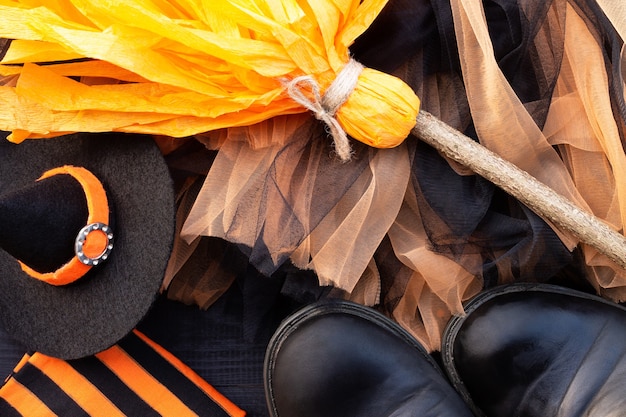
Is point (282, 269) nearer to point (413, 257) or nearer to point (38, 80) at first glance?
point (413, 257)

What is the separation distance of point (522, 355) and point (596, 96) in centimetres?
28

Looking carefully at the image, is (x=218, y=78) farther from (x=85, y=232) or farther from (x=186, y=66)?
(x=85, y=232)

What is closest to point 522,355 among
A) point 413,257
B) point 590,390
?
point 590,390

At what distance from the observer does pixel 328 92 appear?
0.48 m

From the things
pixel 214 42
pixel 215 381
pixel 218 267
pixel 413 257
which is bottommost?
pixel 215 381

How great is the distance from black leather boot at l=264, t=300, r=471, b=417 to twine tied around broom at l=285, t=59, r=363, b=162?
0.24m

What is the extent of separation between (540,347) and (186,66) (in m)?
0.47

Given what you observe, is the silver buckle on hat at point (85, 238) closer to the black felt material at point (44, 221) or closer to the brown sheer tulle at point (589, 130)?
the black felt material at point (44, 221)

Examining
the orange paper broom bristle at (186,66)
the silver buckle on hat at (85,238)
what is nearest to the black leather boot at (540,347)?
the orange paper broom bristle at (186,66)

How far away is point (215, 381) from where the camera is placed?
2.41 ft

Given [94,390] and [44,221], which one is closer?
[44,221]

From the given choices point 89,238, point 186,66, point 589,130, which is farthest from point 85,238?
point 589,130

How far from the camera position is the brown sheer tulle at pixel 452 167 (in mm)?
522

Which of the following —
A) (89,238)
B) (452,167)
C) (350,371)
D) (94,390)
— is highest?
(452,167)
